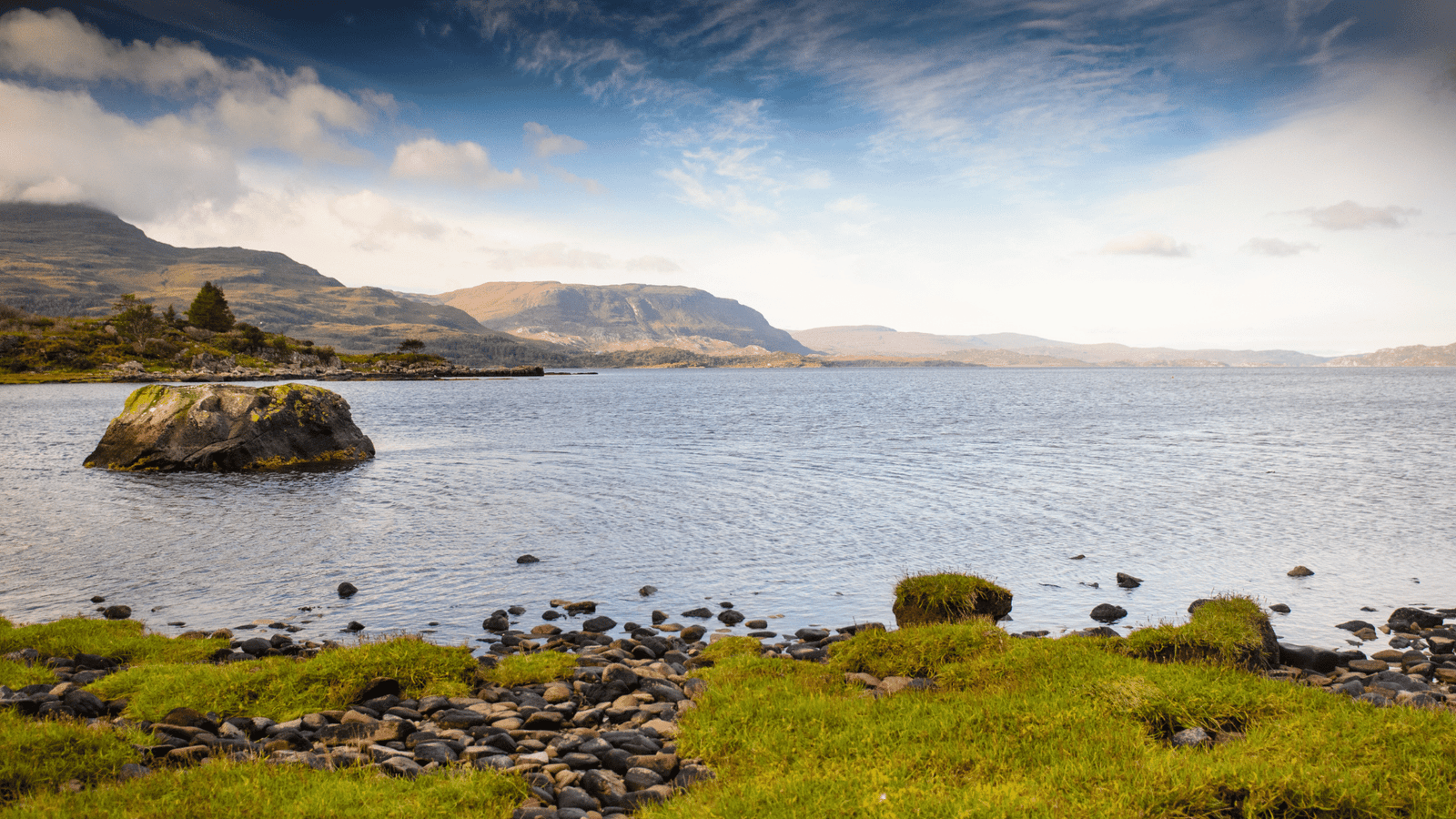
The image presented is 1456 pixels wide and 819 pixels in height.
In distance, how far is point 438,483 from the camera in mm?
36406

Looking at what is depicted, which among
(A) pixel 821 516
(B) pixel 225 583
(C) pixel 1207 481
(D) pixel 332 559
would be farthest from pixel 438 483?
(C) pixel 1207 481

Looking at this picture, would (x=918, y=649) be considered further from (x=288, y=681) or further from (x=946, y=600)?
(x=288, y=681)

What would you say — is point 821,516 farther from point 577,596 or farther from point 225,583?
point 225,583

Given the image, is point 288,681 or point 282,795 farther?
point 288,681

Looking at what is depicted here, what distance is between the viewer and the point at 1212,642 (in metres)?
11.9

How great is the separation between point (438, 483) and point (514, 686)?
26.4m

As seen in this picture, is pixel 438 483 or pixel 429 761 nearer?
pixel 429 761

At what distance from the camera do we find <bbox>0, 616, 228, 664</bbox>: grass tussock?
546 inches

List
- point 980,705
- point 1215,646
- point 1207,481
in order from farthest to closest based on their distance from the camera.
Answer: point 1207,481 → point 1215,646 → point 980,705

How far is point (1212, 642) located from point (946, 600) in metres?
4.95

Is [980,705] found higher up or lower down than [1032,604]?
higher up

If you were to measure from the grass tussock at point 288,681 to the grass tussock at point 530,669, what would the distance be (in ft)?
1.46

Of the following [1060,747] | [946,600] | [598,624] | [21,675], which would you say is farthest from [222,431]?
[1060,747]

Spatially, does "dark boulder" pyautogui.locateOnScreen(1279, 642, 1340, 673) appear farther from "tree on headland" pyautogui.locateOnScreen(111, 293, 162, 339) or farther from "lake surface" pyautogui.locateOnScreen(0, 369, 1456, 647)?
"tree on headland" pyautogui.locateOnScreen(111, 293, 162, 339)
